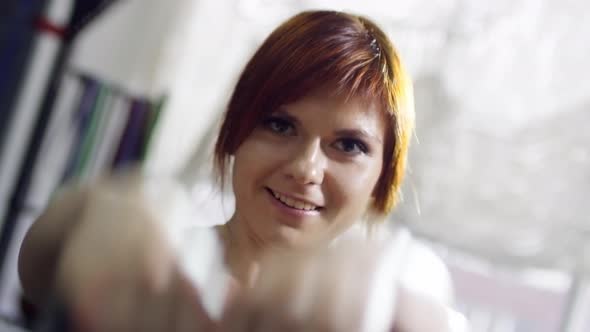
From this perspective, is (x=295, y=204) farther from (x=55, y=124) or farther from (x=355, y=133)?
(x=55, y=124)

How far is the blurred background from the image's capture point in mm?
407

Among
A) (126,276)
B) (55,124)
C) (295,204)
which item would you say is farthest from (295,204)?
(55,124)

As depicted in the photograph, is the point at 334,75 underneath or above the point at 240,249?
above

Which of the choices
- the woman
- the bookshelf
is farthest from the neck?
the bookshelf

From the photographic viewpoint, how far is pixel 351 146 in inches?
13.9

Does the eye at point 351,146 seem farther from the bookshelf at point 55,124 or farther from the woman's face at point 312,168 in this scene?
the bookshelf at point 55,124

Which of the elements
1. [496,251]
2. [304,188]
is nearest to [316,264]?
[304,188]

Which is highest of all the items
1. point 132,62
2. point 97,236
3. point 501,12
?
point 501,12

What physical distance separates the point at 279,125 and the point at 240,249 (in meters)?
0.09

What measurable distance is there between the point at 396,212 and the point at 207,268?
0.46 feet

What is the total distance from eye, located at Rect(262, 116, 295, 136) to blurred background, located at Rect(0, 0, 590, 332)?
0.24 feet

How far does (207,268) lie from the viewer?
13.8 inches

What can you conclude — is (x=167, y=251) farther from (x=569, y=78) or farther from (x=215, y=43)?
(x=569, y=78)

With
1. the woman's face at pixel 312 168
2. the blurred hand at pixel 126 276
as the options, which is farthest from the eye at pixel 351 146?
the blurred hand at pixel 126 276
